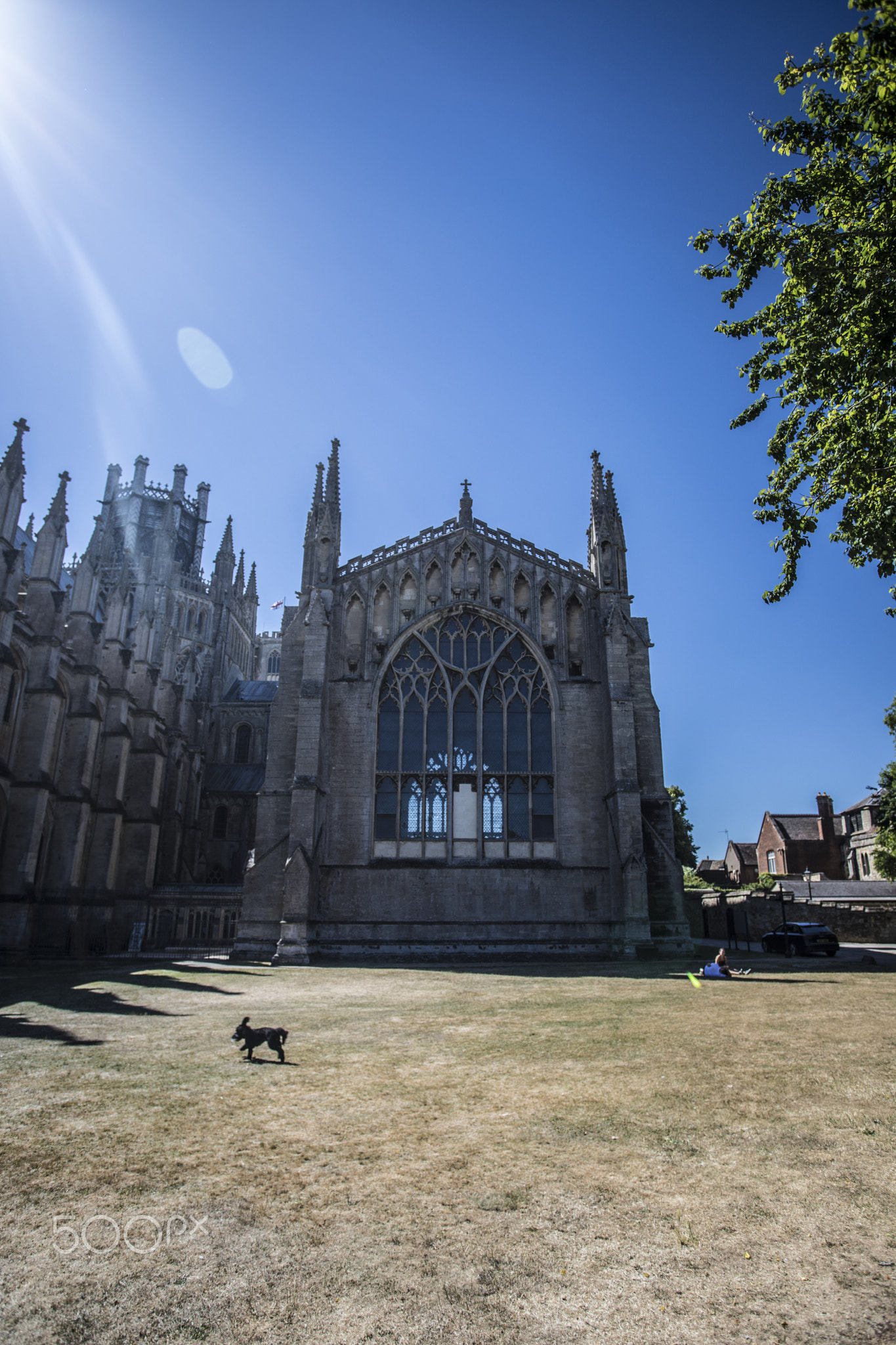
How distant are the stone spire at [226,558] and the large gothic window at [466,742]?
48.7 m

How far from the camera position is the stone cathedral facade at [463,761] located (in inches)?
1102

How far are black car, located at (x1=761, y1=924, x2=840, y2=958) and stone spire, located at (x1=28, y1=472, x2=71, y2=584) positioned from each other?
3080cm

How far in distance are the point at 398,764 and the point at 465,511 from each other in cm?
1105

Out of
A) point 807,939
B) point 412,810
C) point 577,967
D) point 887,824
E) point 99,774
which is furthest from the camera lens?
point 887,824

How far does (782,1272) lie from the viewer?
391 cm

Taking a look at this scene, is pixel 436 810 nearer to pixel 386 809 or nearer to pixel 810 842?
pixel 386 809

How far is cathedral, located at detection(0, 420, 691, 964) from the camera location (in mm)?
27844

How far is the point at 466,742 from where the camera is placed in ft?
100

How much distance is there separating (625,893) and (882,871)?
3000 cm

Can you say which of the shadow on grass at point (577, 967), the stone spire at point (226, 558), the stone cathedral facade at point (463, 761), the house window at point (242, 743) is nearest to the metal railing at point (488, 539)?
the stone cathedral facade at point (463, 761)

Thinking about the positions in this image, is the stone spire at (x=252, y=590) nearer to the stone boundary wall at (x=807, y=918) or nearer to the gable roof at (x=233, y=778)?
the gable roof at (x=233, y=778)

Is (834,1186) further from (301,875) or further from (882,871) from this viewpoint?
(882,871)

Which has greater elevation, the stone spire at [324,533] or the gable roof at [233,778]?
the stone spire at [324,533]

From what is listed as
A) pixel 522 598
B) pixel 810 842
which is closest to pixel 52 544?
pixel 522 598
